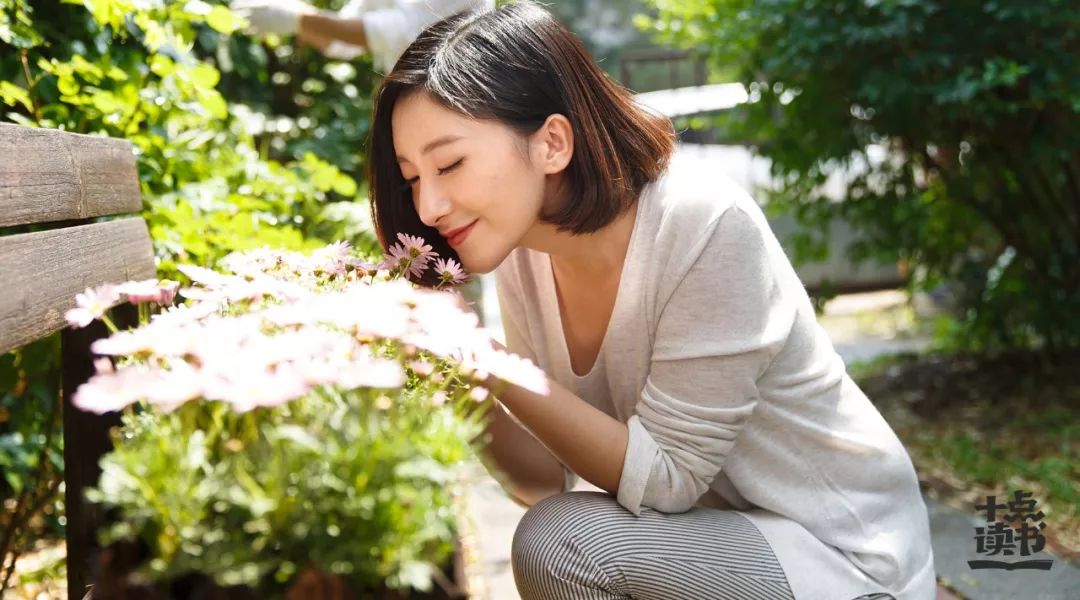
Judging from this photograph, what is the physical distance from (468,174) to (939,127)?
9.56 feet

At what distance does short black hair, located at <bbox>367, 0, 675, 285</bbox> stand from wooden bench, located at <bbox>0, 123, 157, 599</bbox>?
41 cm

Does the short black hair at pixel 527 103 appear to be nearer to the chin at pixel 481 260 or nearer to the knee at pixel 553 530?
the chin at pixel 481 260

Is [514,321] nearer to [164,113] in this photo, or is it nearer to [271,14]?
[164,113]

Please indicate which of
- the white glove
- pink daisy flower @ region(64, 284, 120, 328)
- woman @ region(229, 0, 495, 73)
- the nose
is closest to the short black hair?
the nose

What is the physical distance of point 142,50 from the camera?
80.4 inches

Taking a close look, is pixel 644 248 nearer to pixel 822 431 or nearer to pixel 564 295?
pixel 564 295

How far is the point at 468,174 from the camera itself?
146 cm

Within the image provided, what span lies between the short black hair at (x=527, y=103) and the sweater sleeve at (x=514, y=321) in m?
0.31

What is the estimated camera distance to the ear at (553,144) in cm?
154

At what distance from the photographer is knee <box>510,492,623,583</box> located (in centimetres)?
147

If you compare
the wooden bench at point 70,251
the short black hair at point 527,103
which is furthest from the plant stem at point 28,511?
the short black hair at point 527,103

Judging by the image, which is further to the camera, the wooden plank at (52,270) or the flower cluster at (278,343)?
the wooden plank at (52,270)

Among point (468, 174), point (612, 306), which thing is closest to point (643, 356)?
point (612, 306)

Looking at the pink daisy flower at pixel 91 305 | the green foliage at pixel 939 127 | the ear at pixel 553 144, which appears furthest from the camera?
the green foliage at pixel 939 127
